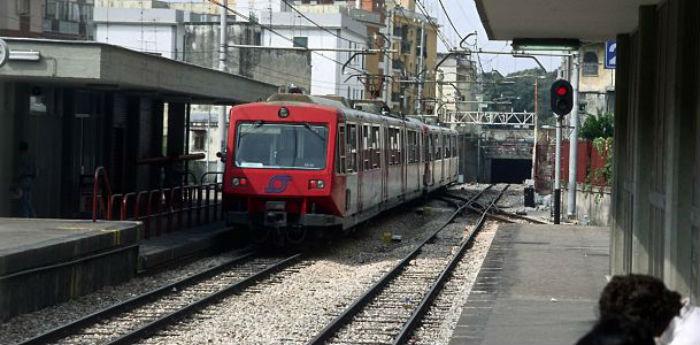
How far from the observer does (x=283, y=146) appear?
21.4 metres

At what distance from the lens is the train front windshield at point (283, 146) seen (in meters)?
21.3

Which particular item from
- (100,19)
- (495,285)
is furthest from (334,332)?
(100,19)

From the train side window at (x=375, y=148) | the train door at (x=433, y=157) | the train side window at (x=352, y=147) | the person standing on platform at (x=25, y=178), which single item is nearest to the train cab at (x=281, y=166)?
the train side window at (x=352, y=147)

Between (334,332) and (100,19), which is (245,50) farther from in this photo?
(334,332)

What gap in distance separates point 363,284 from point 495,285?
9.20 feet

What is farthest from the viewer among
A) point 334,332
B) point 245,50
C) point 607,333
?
point 245,50

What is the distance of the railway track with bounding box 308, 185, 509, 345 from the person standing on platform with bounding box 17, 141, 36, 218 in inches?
248

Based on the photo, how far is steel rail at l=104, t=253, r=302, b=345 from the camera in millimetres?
12115

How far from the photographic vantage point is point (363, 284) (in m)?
17.9

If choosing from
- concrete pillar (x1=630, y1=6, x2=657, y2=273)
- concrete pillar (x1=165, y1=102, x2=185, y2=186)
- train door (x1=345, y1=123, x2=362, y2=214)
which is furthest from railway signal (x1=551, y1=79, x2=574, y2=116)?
concrete pillar (x1=165, y1=102, x2=185, y2=186)

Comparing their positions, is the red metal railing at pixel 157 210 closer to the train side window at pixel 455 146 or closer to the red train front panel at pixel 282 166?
the red train front panel at pixel 282 166

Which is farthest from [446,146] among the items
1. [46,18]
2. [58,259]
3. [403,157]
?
[58,259]

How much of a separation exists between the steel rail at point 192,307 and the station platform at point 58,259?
5.24ft

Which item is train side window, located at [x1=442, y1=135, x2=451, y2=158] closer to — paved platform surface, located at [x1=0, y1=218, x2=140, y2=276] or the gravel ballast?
the gravel ballast
